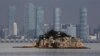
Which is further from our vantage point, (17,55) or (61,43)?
(61,43)

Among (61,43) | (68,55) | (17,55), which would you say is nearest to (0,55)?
(17,55)

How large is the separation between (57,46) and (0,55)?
1308 inches

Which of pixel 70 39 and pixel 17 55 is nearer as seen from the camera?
pixel 17 55

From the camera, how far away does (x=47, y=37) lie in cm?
11156

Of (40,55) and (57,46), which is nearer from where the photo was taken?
(40,55)

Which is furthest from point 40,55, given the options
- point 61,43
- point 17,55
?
point 61,43

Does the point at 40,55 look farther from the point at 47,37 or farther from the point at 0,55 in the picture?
the point at 47,37

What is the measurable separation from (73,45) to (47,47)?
5048 mm

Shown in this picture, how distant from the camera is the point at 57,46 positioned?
359ft

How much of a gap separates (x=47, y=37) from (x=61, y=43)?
15.7 feet

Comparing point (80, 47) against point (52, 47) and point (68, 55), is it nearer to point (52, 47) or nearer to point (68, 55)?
point (52, 47)

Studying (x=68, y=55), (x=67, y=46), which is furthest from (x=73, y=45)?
(x=68, y=55)

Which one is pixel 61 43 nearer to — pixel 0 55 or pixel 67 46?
pixel 67 46

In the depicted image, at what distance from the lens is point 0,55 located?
77062mm
